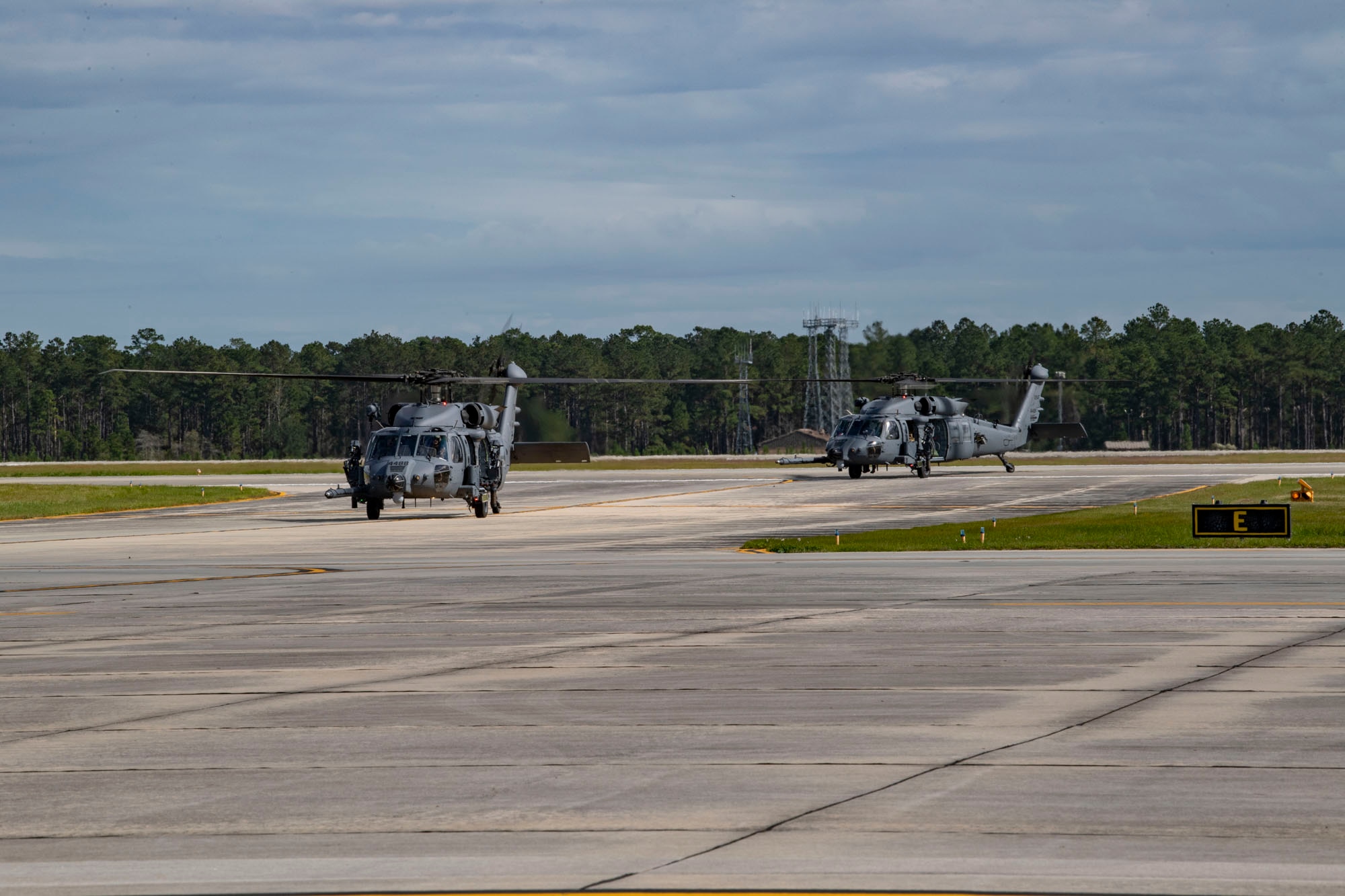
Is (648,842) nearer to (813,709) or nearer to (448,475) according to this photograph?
(813,709)

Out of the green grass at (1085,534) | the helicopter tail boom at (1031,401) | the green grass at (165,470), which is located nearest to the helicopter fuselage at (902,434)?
the helicopter tail boom at (1031,401)

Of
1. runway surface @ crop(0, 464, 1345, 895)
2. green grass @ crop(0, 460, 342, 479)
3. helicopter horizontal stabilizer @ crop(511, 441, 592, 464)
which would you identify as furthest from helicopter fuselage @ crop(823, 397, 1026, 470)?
green grass @ crop(0, 460, 342, 479)

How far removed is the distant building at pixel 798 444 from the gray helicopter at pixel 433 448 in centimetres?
10698

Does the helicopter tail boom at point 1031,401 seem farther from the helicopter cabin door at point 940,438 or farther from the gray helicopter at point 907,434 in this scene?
the helicopter cabin door at point 940,438

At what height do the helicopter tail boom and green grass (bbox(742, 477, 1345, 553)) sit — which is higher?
the helicopter tail boom

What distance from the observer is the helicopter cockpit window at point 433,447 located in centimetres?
4228

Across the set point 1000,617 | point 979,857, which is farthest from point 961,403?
point 979,857

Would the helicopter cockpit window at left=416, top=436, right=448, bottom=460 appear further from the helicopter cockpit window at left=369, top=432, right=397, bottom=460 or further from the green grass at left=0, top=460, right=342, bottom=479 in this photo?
the green grass at left=0, top=460, right=342, bottom=479

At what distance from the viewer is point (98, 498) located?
57.5m

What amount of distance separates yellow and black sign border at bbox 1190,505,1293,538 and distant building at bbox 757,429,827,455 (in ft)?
394

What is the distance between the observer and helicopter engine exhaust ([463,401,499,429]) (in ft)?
146

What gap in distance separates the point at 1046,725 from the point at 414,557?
21191mm

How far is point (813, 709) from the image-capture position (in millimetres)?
11984

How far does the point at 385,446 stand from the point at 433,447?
55.3 inches
